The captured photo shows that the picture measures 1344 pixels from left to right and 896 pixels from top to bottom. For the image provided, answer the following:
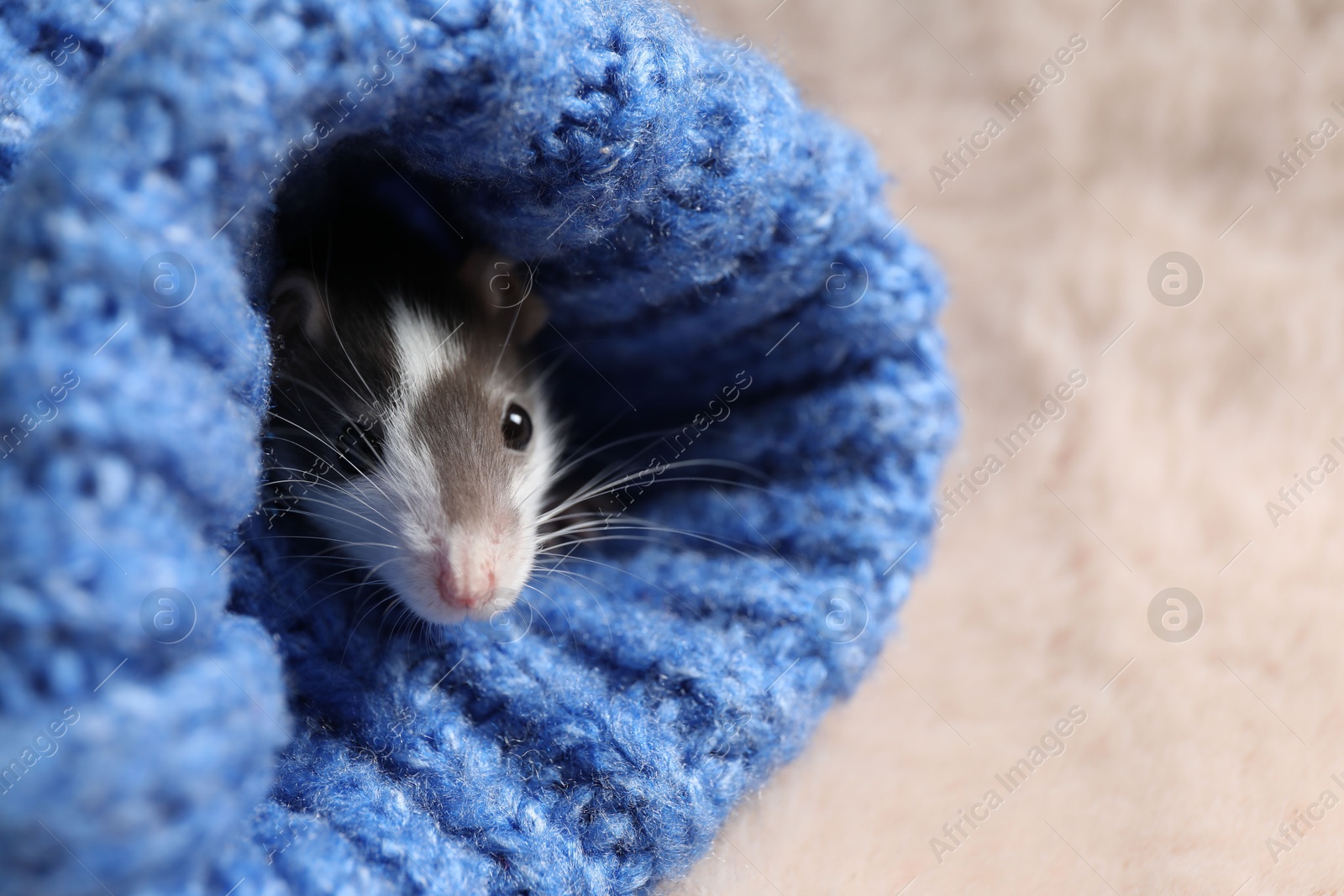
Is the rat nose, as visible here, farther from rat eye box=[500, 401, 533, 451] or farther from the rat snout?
rat eye box=[500, 401, 533, 451]

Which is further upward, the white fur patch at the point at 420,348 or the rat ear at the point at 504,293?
the rat ear at the point at 504,293

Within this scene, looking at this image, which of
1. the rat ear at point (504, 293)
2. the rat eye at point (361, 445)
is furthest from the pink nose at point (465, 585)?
the rat ear at point (504, 293)

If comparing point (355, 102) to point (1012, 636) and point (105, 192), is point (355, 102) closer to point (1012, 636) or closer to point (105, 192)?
point (105, 192)

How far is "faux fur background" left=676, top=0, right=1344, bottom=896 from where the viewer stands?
44.6 inches

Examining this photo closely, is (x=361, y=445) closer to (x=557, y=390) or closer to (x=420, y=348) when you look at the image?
(x=420, y=348)

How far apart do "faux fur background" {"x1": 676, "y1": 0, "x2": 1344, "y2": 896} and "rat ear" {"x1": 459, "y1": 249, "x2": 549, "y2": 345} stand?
38 cm

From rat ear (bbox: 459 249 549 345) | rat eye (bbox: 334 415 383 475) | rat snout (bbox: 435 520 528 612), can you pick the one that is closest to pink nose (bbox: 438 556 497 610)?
rat snout (bbox: 435 520 528 612)

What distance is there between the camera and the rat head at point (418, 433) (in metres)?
1.02

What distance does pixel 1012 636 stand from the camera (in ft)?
4.71

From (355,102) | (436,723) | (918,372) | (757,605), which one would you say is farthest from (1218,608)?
(355,102)

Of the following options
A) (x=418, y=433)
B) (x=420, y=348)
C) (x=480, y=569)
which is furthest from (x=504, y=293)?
(x=480, y=569)

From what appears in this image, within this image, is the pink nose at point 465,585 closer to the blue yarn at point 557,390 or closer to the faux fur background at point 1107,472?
the blue yarn at point 557,390

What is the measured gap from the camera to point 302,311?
1154mm

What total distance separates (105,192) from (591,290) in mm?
573
